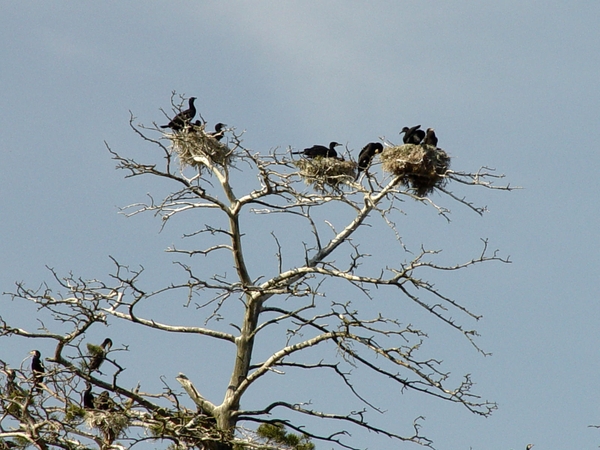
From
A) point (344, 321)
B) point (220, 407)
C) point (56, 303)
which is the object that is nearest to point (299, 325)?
point (344, 321)

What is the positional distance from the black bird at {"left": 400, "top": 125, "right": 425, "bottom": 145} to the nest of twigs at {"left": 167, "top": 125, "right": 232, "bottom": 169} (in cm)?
331

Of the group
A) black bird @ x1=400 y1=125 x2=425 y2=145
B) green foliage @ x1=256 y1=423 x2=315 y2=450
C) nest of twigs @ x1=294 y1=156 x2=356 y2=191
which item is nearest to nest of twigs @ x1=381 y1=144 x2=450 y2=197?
nest of twigs @ x1=294 y1=156 x2=356 y2=191

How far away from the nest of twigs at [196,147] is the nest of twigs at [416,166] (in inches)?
99.1

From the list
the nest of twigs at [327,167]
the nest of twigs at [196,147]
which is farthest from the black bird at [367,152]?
the nest of twigs at [196,147]

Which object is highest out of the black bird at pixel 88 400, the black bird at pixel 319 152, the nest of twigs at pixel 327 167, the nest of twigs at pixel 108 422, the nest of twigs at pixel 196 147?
the black bird at pixel 319 152

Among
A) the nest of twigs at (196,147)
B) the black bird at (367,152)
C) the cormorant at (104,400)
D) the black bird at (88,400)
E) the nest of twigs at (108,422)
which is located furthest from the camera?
the black bird at (367,152)

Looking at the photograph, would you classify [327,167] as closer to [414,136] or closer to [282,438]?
[414,136]

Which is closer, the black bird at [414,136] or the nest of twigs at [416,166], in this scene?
the nest of twigs at [416,166]

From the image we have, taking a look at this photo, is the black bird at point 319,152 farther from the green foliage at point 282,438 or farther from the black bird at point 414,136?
the green foliage at point 282,438

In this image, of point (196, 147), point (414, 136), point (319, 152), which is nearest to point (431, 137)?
point (414, 136)

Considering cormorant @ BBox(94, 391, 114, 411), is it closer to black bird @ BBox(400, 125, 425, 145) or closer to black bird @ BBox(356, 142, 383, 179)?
black bird @ BBox(356, 142, 383, 179)

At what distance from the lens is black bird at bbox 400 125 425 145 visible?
19.0 metres

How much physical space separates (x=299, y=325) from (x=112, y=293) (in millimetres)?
2555

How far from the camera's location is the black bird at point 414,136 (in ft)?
62.4
